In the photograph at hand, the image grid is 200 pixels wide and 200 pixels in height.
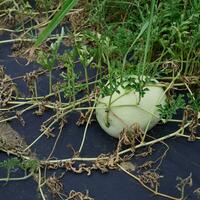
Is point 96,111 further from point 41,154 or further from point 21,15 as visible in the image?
point 21,15

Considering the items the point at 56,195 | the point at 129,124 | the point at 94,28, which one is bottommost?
the point at 56,195

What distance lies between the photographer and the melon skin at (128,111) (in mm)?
2041

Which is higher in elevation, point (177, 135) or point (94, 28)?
point (94, 28)

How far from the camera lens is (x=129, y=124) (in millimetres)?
2047

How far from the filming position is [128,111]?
2.04 meters

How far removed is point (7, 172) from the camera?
198 cm

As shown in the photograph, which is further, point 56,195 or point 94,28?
point 94,28

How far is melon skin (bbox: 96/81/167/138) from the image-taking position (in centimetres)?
204

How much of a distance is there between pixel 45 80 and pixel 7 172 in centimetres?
56

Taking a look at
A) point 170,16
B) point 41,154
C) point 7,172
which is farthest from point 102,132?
point 170,16

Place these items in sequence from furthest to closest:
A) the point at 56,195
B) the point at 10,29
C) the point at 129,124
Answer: the point at 10,29, the point at 129,124, the point at 56,195

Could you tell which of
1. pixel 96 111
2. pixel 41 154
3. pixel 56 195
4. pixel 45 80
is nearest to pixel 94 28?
pixel 45 80

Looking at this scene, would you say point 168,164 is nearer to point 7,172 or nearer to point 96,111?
point 96,111

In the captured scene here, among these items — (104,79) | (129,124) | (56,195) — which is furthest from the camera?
(104,79)
